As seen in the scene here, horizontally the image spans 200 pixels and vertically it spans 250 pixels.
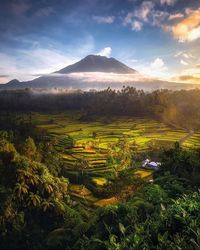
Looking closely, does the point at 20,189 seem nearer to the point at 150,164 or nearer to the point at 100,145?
the point at 150,164

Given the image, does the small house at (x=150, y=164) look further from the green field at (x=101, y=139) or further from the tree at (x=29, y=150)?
the tree at (x=29, y=150)

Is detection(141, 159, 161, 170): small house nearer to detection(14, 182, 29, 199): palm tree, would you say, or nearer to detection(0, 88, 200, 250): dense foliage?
detection(0, 88, 200, 250): dense foliage

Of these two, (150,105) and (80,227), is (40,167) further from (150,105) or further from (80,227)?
(150,105)

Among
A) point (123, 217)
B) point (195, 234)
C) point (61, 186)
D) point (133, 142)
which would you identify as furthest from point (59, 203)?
point (133, 142)

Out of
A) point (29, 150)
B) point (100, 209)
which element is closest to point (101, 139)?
point (29, 150)

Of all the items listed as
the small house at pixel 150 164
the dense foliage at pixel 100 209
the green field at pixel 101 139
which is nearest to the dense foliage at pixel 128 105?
the green field at pixel 101 139

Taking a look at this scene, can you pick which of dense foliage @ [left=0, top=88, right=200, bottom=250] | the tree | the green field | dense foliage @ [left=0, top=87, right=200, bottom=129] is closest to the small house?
dense foliage @ [left=0, top=88, right=200, bottom=250]

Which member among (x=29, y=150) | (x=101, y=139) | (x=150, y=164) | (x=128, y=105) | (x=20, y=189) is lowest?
(x=150, y=164)

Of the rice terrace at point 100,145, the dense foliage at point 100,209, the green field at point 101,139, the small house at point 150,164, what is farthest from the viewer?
the green field at point 101,139

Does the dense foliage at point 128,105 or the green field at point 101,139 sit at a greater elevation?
Result: the dense foliage at point 128,105
